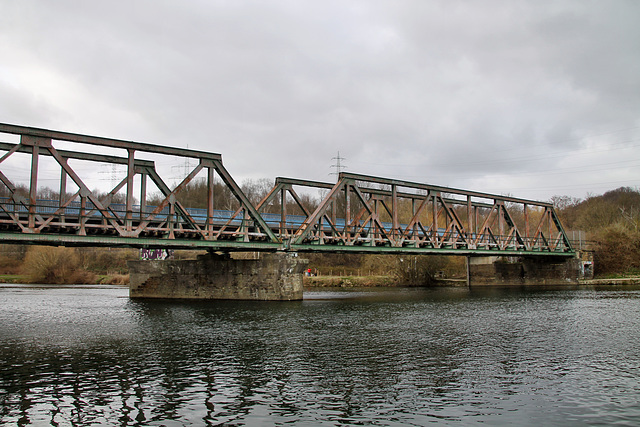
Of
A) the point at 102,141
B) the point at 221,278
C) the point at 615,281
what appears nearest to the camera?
the point at 102,141

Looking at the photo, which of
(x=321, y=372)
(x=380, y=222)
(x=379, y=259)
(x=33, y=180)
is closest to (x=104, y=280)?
(x=379, y=259)

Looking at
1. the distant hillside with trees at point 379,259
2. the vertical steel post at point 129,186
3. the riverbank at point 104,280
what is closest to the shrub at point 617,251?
the distant hillside with trees at point 379,259

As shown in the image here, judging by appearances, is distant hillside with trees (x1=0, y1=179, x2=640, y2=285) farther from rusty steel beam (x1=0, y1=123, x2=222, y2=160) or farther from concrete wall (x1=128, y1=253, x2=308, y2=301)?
rusty steel beam (x1=0, y1=123, x2=222, y2=160)

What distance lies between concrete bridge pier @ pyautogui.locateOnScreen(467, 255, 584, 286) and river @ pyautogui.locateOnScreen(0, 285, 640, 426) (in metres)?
45.5

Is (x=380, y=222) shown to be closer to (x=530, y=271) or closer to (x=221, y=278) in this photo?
(x=221, y=278)

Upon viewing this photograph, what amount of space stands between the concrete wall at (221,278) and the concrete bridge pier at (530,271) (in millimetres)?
41167

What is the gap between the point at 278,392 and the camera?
12.3 metres

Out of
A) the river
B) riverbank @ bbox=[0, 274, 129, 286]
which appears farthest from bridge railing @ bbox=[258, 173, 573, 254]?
riverbank @ bbox=[0, 274, 129, 286]

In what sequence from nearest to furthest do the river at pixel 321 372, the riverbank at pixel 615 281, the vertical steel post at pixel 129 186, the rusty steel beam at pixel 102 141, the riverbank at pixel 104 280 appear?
1. the river at pixel 321 372
2. the rusty steel beam at pixel 102 141
3. the vertical steel post at pixel 129 186
4. the riverbank at pixel 615 281
5. the riverbank at pixel 104 280

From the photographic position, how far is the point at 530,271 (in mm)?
71562

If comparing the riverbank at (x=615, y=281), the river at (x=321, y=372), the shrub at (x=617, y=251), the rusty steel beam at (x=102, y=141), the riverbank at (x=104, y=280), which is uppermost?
the rusty steel beam at (x=102, y=141)

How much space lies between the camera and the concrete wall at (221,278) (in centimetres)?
3856

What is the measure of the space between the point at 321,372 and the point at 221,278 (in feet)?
91.0

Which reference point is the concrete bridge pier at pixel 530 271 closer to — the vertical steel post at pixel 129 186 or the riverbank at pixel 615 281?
the riverbank at pixel 615 281
